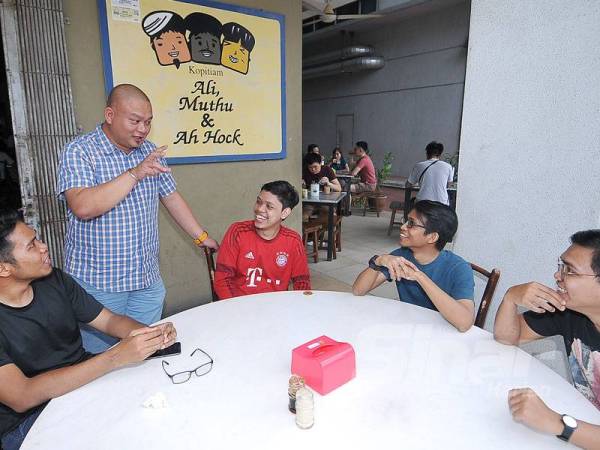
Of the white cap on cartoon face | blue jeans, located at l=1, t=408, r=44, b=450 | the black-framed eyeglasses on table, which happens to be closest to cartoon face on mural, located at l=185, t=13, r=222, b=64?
the white cap on cartoon face

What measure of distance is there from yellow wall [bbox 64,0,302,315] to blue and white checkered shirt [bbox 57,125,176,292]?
0.99m

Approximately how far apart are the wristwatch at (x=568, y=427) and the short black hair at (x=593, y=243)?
0.48 meters

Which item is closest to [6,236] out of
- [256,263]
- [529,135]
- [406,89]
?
[256,263]

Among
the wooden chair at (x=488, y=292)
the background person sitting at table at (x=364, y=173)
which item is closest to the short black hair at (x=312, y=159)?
the background person sitting at table at (x=364, y=173)

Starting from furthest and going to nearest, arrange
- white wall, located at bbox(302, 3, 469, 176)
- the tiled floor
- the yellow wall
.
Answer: white wall, located at bbox(302, 3, 469, 176)
the tiled floor
the yellow wall

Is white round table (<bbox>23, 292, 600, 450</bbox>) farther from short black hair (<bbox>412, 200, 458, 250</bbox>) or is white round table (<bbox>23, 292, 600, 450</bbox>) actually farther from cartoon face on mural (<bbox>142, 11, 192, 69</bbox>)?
cartoon face on mural (<bbox>142, 11, 192, 69</bbox>)

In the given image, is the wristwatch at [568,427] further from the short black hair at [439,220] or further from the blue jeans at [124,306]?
the blue jeans at [124,306]

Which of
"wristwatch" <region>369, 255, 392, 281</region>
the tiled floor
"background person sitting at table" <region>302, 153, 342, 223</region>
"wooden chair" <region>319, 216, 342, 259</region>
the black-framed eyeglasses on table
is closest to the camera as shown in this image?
the black-framed eyeglasses on table

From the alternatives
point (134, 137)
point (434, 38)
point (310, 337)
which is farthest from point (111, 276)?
point (434, 38)

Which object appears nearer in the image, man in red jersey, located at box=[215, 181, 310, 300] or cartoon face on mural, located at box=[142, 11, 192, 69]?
man in red jersey, located at box=[215, 181, 310, 300]

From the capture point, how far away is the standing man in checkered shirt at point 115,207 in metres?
1.67

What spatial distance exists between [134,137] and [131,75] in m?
1.21

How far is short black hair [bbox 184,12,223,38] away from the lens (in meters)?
2.97

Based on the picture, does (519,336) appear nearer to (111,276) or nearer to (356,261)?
(111,276)
